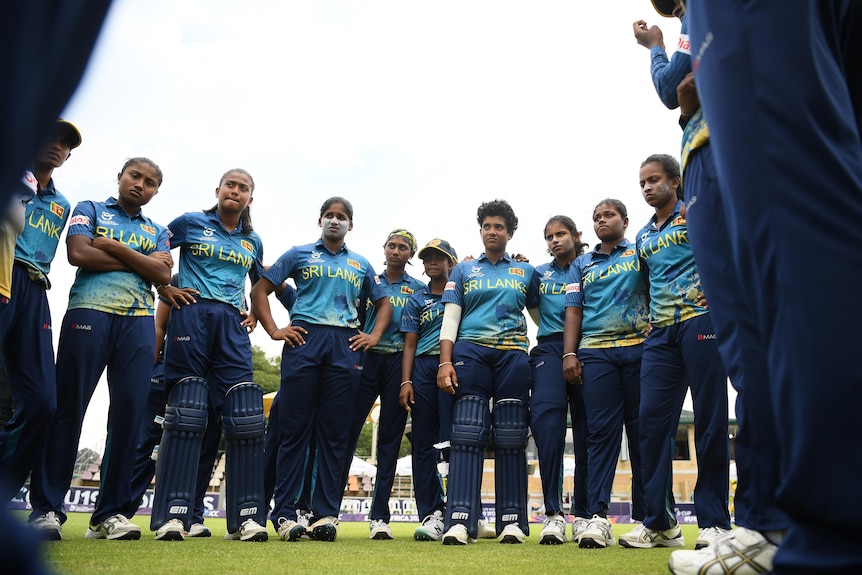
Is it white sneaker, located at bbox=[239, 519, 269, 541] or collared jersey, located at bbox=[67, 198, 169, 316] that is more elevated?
collared jersey, located at bbox=[67, 198, 169, 316]

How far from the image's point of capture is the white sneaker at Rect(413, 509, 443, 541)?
5.49 m

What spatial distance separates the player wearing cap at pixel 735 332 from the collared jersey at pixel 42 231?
13.5 feet

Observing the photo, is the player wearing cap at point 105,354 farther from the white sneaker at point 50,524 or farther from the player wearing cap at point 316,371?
the player wearing cap at point 316,371

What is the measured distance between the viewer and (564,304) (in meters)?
6.14

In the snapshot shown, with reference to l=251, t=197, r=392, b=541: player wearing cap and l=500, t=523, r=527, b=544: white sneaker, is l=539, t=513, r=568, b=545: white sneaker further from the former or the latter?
l=251, t=197, r=392, b=541: player wearing cap

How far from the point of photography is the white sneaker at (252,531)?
4.55 m

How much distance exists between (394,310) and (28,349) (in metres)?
3.53

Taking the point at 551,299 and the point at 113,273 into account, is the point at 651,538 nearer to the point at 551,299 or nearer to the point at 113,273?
the point at 551,299

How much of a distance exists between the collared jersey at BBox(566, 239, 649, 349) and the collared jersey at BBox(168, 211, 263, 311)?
9.41 feet

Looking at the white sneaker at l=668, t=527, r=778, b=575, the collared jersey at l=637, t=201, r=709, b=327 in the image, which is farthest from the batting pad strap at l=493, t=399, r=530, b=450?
the white sneaker at l=668, t=527, r=778, b=575

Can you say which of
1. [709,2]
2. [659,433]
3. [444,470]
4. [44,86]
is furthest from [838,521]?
[444,470]

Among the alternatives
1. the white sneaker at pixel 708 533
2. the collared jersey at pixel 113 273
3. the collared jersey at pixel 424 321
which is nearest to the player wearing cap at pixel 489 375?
the collared jersey at pixel 424 321

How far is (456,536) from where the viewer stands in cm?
446

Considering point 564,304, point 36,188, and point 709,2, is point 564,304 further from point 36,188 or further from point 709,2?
point 709,2
